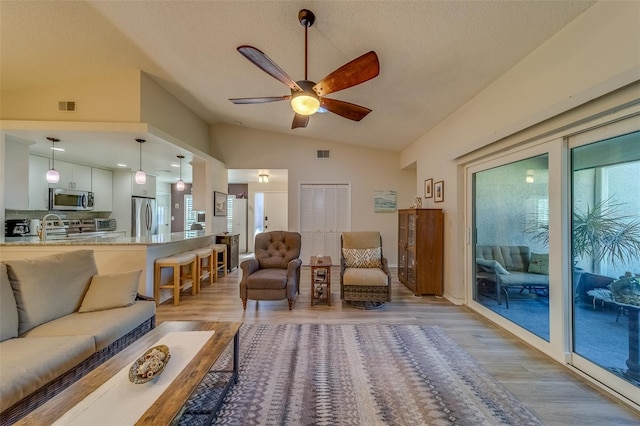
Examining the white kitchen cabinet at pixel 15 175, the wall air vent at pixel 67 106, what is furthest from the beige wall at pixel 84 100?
the white kitchen cabinet at pixel 15 175

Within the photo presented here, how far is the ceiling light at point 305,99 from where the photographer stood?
2113mm

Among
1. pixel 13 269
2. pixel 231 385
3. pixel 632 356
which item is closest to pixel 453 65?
pixel 632 356

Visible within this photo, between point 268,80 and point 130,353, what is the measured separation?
3.22 metres

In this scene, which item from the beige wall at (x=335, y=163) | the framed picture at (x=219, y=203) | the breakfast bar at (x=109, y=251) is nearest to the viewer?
the breakfast bar at (x=109, y=251)

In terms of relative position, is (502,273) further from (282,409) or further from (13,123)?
(13,123)

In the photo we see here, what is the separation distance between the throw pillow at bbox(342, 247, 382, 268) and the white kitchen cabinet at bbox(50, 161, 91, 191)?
572 centimetres

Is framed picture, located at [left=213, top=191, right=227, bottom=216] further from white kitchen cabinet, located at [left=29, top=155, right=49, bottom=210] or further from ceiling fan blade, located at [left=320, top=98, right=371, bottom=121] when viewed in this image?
ceiling fan blade, located at [left=320, top=98, right=371, bottom=121]

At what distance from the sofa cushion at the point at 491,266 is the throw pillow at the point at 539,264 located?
0.39m

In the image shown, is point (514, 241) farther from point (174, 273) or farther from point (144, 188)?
point (144, 188)

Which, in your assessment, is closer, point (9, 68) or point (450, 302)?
point (9, 68)

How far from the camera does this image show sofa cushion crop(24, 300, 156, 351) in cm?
178

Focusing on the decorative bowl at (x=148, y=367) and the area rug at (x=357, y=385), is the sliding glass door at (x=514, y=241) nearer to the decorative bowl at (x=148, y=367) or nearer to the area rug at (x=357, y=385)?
the area rug at (x=357, y=385)

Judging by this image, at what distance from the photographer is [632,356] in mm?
1763

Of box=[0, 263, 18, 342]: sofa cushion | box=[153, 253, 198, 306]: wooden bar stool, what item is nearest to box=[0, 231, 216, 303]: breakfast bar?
box=[153, 253, 198, 306]: wooden bar stool
